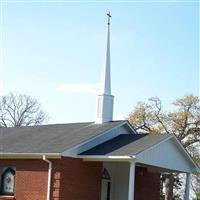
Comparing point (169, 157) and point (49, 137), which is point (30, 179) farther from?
point (169, 157)

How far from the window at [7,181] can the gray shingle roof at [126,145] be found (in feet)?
12.5

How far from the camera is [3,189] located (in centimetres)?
2238

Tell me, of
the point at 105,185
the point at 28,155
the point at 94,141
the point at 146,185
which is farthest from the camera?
the point at 146,185

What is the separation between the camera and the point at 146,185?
2486cm

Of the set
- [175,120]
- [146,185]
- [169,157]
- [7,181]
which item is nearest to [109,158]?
[169,157]

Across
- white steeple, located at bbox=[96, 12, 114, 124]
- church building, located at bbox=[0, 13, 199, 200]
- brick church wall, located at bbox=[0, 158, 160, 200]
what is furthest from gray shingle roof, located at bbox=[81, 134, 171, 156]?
white steeple, located at bbox=[96, 12, 114, 124]

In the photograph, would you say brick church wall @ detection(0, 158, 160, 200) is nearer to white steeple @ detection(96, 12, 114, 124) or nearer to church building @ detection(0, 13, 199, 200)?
church building @ detection(0, 13, 199, 200)

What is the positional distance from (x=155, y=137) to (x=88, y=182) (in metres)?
3.47

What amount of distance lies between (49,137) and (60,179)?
11.6ft

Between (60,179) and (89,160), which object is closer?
(60,179)

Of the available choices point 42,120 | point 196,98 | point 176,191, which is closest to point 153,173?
point 196,98

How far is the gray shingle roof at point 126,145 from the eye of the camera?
63.7 feet

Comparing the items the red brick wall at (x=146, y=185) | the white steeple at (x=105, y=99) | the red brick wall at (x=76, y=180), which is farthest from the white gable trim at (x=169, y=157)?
the white steeple at (x=105, y=99)

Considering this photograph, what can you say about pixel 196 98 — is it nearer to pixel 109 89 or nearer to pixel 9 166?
pixel 109 89
